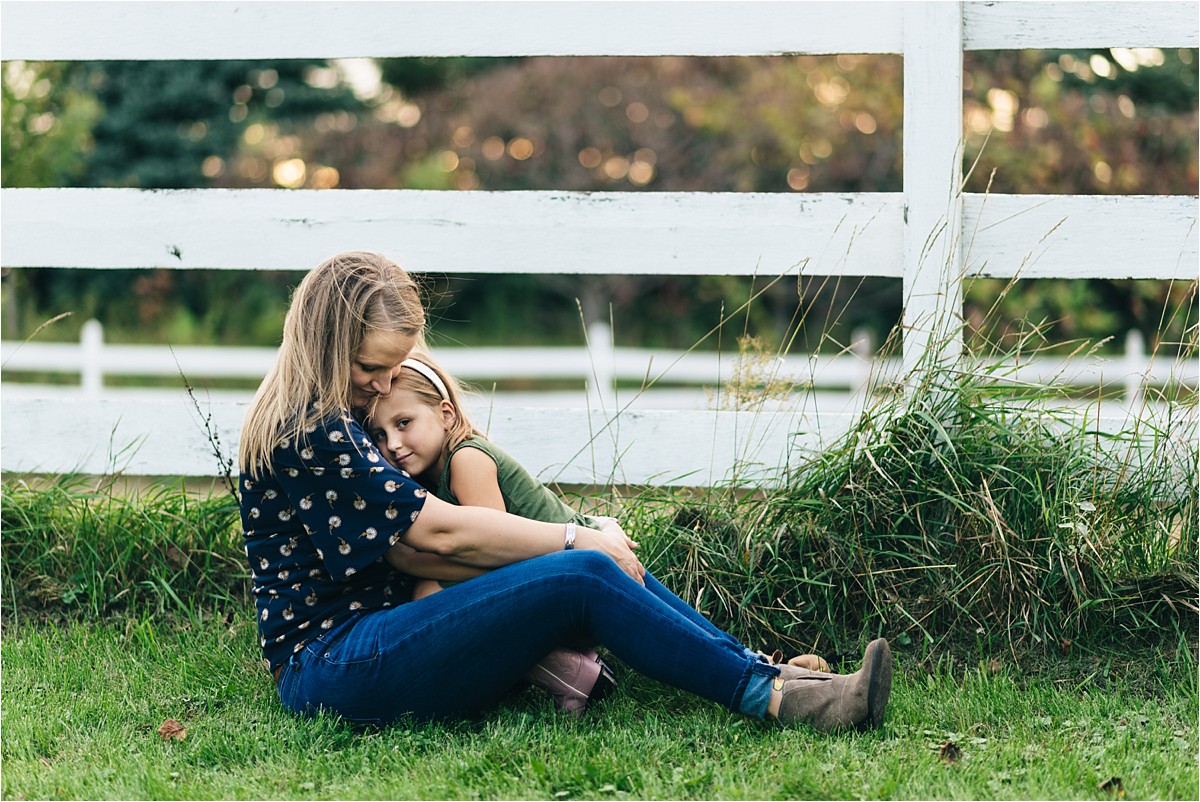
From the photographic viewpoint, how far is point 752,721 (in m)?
2.73

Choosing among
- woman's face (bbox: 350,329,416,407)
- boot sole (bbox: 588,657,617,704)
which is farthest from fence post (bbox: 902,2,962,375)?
woman's face (bbox: 350,329,416,407)

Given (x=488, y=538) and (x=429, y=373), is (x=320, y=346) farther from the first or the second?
(x=488, y=538)

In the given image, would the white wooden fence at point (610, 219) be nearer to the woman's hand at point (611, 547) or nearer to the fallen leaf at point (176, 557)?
→ the fallen leaf at point (176, 557)

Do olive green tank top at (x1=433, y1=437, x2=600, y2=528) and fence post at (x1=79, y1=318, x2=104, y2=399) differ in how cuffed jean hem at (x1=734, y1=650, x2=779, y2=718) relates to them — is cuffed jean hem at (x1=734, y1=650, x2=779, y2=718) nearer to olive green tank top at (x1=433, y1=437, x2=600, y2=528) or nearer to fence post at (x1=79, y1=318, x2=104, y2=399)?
olive green tank top at (x1=433, y1=437, x2=600, y2=528)

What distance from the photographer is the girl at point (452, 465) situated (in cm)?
280

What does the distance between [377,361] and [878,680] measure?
133 cm

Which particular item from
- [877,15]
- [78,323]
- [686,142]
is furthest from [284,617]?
[78,323]

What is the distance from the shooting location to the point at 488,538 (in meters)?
2.69

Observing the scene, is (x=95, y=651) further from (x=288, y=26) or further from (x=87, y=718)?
(x=288, y=26)

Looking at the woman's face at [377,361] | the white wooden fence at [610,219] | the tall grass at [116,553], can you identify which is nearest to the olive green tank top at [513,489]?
the woman's face at [377,361]


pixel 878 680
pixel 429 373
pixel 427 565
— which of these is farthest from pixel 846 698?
pixel 429 373

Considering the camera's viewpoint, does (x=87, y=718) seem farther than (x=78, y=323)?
No

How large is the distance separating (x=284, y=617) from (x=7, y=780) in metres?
0.66

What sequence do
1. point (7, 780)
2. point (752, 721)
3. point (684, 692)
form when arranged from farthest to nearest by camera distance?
point (684, 692) → point (752, 721) → point (7, 780)
